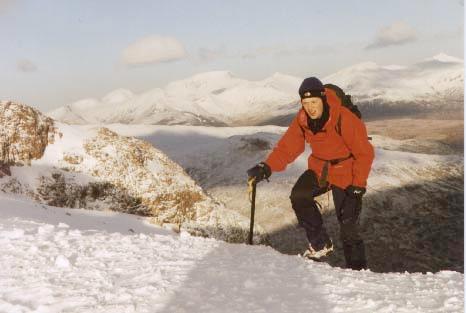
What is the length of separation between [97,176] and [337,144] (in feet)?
43.6

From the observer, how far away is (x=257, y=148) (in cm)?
4200

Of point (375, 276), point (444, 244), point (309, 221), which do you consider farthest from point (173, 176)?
point (444, 244)

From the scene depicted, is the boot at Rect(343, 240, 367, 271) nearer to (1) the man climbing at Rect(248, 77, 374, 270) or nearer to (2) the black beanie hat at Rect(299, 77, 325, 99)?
(1) the man climbing at Rect(248, 77, 374, 270)

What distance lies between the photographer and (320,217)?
8.27 metres

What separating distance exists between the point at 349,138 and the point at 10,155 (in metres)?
14.3

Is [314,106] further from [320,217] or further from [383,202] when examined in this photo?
[383,202]

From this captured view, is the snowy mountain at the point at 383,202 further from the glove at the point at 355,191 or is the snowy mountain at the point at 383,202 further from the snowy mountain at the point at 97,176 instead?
the glove at the point at 355,191

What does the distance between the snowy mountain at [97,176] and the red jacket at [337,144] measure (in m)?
10.5

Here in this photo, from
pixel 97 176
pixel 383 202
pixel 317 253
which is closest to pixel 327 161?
pixel 317 253

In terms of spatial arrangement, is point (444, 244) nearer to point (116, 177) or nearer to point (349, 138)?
point (116, 177)

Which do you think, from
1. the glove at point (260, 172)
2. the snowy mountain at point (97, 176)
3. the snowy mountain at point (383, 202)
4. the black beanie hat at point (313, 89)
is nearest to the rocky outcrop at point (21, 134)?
the snowy mountain at point (97, 176)

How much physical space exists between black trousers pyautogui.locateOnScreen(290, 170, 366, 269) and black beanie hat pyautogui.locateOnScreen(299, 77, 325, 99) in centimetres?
145

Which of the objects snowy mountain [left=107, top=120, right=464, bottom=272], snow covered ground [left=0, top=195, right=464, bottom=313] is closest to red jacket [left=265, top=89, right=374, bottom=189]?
snow covered ground [left=0, top=195, right=464, bottom=313]

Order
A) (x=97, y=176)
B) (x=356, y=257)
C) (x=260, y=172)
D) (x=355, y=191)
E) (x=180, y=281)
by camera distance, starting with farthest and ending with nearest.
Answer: (x=97, y=176)
(x=260, y=172)
(x=356, y=257)
(x=355, y=191)
(x=180, y=281)
